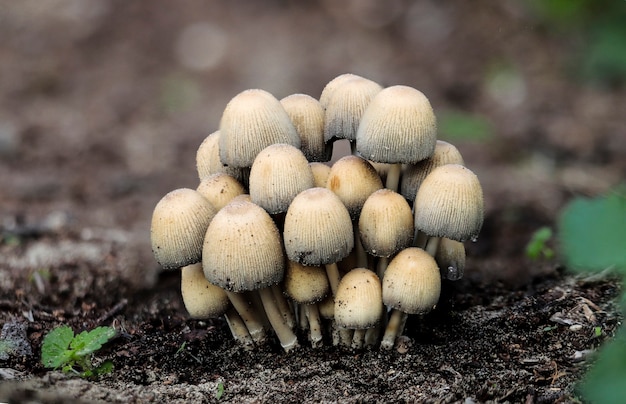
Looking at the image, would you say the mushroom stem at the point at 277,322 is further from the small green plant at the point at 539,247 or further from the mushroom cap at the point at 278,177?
the small green plant at the point at 539,247

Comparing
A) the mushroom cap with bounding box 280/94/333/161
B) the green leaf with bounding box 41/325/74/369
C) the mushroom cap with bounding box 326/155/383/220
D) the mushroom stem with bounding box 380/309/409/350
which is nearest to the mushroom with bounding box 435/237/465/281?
the mushroom stem with bounding box 380/309/409/350

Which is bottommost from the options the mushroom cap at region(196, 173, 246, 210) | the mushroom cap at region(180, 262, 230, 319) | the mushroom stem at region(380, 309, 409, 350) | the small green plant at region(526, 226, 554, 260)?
the small green plant at region(526, 226, 554, 260)

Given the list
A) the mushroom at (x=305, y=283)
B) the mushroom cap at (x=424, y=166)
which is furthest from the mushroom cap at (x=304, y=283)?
the mushroom cap at (x=424, y=166)

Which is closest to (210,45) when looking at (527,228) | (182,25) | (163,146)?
(182,25)

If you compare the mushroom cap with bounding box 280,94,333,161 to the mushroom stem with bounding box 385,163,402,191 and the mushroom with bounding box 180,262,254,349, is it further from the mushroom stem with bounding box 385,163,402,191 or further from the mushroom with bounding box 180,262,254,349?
the mushroom with bounding box 180,262,254,349

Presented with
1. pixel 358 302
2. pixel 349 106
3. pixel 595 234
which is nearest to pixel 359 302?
pixel 358 302
